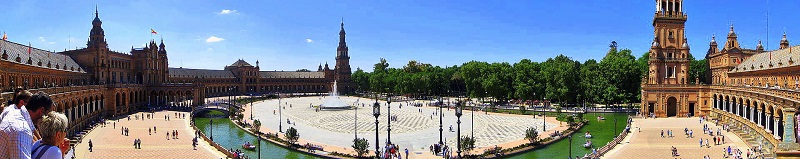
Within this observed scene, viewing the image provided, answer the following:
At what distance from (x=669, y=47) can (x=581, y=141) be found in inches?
1179

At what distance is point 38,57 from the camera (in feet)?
193

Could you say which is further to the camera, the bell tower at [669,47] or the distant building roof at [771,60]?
the bell tower at [669,47]

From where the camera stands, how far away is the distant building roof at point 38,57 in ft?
168

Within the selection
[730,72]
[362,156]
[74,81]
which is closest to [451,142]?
[362,156]

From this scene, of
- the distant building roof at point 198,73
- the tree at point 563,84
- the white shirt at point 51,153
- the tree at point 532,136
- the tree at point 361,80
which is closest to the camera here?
the white shirt at point 51,153

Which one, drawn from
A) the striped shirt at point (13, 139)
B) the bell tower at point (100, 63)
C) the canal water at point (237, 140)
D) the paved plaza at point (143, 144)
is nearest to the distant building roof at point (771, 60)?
the canal water at point (237, 140)

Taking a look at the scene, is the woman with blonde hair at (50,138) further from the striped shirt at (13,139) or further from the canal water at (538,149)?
the canal water at (538,149)

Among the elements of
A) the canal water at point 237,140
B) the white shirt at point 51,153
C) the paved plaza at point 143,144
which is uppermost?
the white shirt at point 51,153

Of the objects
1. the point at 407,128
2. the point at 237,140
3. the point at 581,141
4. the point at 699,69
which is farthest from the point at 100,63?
the point at 699,69

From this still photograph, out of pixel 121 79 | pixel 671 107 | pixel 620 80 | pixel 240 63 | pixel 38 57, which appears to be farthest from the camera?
pixel 240 63

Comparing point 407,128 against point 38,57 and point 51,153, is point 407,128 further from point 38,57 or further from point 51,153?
point 51,153

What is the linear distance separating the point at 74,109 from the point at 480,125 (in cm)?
4398

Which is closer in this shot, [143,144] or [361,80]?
[143,144]

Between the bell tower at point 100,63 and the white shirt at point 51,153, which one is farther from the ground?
the bell tower at point 100,63
